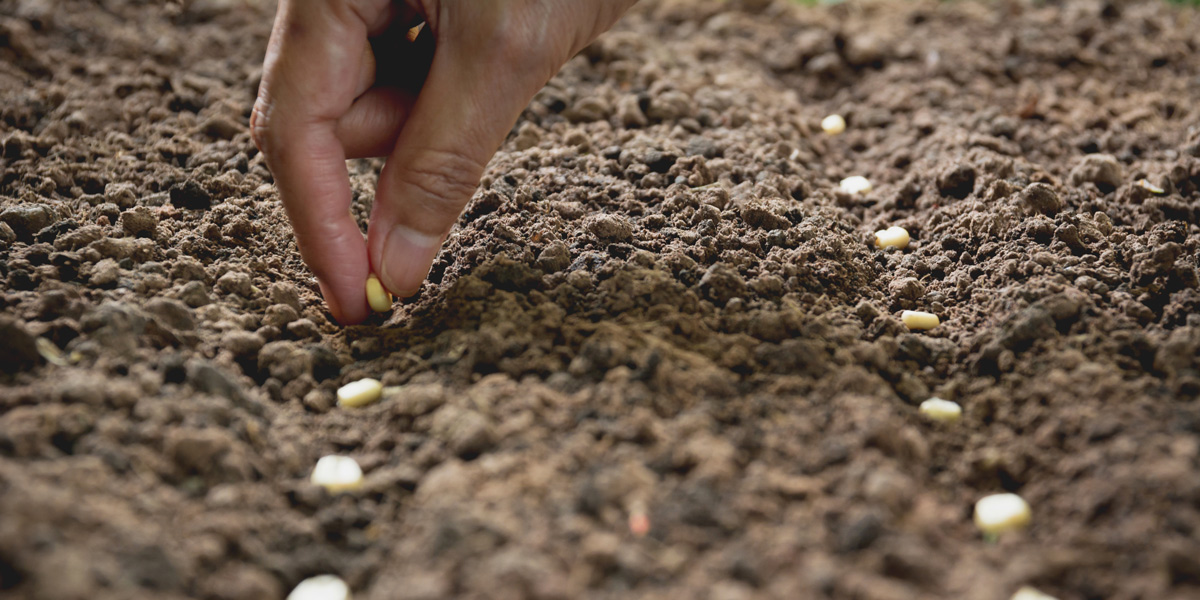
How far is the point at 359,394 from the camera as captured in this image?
1469 mm

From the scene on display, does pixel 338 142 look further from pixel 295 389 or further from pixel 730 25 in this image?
pixel 730 25

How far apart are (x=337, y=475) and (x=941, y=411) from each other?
3.13 ft

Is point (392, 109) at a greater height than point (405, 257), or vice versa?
point (392, 109)

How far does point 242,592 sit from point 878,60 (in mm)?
2508

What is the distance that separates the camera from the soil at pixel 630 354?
44.2 inches

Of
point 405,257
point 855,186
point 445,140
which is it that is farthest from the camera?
point 855,186

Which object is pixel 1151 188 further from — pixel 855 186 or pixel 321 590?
pixel 321 590

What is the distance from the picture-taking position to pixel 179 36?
9.30ft

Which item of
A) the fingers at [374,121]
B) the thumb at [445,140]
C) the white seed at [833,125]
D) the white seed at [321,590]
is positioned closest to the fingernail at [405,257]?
the thumb at [445,140]

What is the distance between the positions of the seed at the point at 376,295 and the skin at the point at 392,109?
0.05 ft

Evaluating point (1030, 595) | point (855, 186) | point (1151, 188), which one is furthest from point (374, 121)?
point (1151, 188)

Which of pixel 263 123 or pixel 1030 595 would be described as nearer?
pixel 1030 595

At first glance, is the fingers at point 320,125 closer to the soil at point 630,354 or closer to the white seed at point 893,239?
the soil at point 630,354

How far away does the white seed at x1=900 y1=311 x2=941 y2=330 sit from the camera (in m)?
1.68
